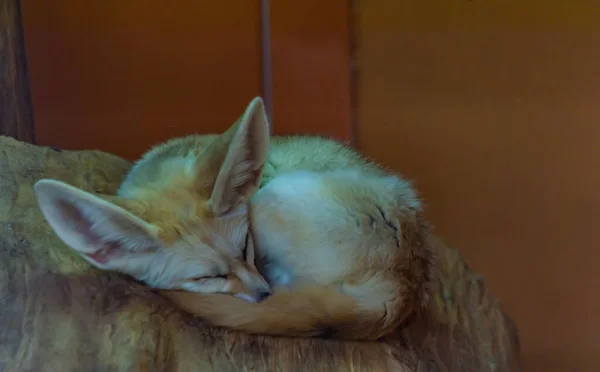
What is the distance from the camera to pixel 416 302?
1402mm

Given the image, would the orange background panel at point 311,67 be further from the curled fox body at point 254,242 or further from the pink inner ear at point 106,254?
the pink inner ear at point 106,254

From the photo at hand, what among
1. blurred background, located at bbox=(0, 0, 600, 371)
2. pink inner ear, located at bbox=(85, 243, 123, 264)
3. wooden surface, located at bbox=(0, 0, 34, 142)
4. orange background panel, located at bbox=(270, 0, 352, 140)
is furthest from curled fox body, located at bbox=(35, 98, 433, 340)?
orange background panel, located at bbox=(270, 0, 352, 140)

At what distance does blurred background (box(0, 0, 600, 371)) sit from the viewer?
226 cm

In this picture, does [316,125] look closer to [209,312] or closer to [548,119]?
[548,119]

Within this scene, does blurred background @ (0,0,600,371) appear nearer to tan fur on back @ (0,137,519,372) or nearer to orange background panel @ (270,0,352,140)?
orange background panel @ (270,0,352,140)

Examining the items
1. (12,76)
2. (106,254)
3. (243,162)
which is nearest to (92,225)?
(106,254)

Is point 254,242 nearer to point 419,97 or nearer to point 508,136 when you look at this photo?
point 419,97

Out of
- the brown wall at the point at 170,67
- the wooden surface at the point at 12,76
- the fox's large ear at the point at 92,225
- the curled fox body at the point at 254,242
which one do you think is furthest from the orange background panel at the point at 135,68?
the fox's large ear at the point at 92,225

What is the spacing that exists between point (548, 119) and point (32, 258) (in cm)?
207

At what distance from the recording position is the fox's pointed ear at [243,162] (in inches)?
46.1

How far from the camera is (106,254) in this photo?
1212 millimetres

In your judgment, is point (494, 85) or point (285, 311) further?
point (494, 85)

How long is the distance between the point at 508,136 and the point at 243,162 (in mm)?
1590

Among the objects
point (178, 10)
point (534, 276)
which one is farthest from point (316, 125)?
point (534, 276)
